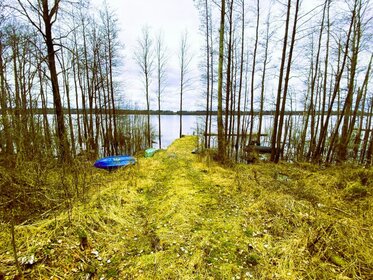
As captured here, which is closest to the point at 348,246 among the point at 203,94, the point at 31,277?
the point at 31,277

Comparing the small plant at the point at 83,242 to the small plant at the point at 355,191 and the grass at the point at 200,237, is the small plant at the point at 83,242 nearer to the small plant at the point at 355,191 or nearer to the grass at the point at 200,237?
the grass at the point at 200,237

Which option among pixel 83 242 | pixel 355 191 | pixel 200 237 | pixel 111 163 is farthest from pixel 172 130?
pixel 83 242

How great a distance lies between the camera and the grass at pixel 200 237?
178cm

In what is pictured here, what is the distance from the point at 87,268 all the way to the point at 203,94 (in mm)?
13508

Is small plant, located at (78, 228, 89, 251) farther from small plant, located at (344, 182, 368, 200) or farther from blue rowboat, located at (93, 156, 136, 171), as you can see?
small plant, located at (344, 182, 368, 200)

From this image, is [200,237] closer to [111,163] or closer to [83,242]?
[83,242]

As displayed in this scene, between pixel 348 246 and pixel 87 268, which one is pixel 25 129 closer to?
pixel 87 268

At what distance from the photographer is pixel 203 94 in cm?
1403

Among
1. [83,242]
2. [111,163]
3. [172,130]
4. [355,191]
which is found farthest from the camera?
[172,130]

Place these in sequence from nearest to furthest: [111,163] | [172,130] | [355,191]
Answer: [355,191], [111,163], [172,130]

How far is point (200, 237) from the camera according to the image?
2.36 metres

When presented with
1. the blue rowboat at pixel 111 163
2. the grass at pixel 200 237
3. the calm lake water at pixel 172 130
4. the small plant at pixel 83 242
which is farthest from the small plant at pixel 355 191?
the calm lake water at pixel 172 130

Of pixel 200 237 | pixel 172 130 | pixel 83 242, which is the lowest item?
pixel 172 130

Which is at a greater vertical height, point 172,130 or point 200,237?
point 200,237
